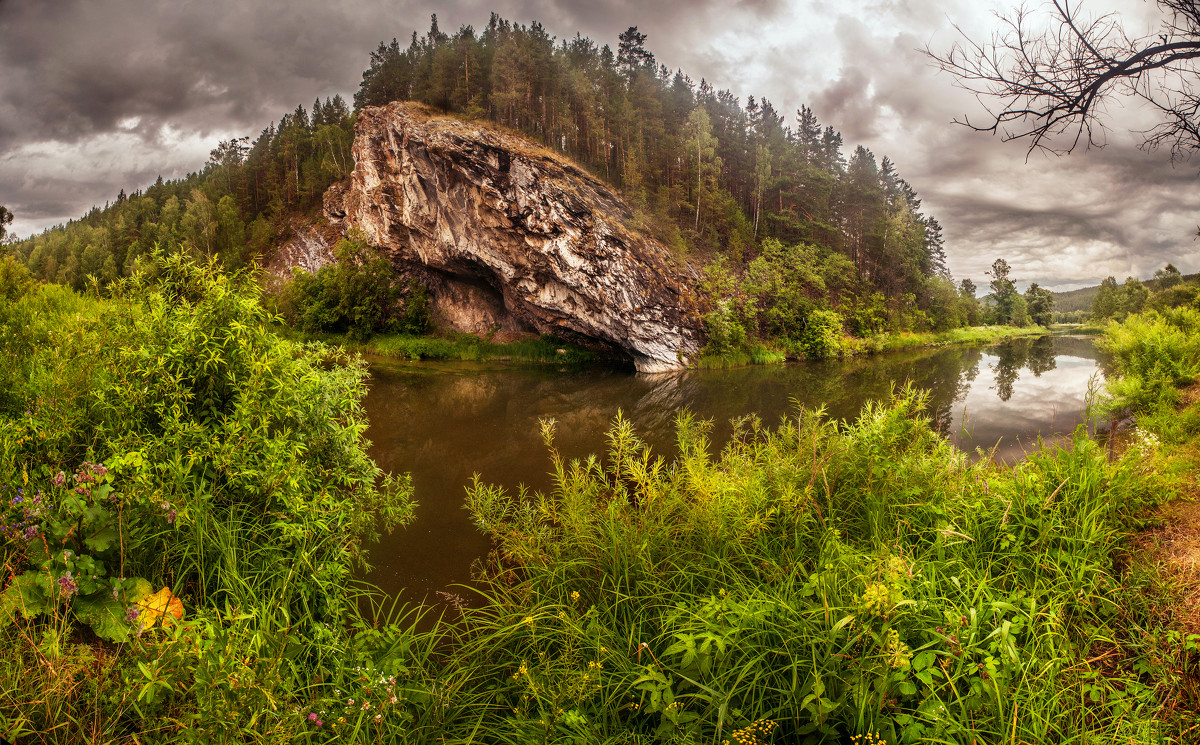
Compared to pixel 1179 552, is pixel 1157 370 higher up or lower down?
higher up

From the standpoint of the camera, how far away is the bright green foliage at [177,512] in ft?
6.34

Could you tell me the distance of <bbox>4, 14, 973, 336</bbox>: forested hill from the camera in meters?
36.4

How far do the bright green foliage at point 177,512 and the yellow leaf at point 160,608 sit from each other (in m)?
0.07

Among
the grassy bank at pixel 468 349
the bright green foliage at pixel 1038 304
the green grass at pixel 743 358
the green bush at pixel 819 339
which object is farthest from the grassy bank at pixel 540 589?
the bright green foliage at pixel 1038 304

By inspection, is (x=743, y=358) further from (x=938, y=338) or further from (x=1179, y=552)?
(x=938, y=338)

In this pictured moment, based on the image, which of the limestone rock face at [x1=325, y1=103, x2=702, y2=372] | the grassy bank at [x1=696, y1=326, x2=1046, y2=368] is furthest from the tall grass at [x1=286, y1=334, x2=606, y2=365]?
the grassy bank at [x1=696, y1=326, x2=1046, y2=368]

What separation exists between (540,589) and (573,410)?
1166 cm

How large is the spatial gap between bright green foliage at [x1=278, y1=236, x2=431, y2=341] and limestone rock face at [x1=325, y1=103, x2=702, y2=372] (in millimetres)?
3501

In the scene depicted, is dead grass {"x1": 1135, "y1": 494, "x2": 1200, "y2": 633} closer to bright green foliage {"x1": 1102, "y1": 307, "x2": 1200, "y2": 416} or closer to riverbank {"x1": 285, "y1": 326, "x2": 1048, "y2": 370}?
bright green foliage {"x1": 1102, "y1": 307, "x2": 1200, "y2": 416}

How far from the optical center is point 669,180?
4119cm

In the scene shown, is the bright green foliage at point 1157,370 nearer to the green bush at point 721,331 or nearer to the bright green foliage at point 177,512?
the bright green foliage at point 177,512

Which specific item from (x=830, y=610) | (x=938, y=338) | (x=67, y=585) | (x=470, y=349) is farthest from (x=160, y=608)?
(x=938, y=338)

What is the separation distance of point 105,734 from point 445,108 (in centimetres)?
4180

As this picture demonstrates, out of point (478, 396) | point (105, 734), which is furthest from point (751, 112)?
point (105, 734)
